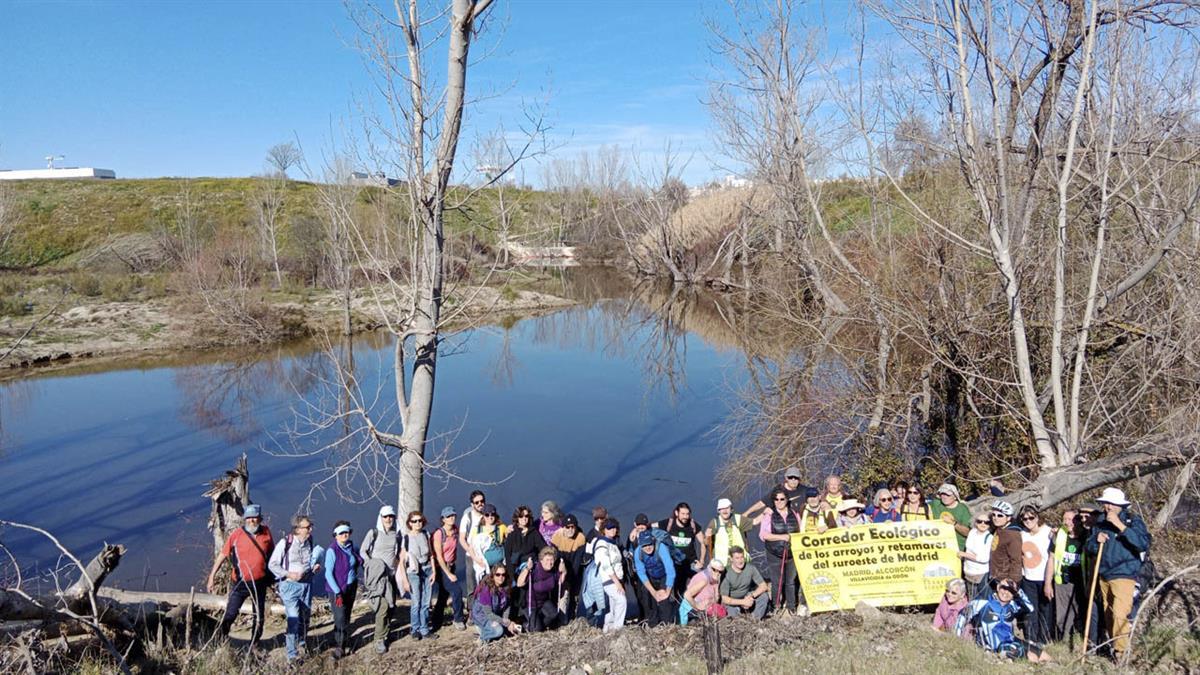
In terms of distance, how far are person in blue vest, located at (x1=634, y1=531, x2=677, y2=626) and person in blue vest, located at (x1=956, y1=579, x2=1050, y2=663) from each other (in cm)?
276

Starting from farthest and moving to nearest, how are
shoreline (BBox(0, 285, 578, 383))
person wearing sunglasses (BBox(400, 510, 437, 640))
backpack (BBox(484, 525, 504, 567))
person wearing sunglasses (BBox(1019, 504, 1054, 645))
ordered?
shoreline (BBox(0, 285, 578, 383))
backpack (BBox(484, 525, 504, 567))
person wearing sunglasses (BBox(400, 510, 437, 640))
person wearing sunglasses (BBox(1019, 504, 1054, 645))

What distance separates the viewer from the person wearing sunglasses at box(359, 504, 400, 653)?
7.95 meters

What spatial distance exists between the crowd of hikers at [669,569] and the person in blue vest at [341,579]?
12mm

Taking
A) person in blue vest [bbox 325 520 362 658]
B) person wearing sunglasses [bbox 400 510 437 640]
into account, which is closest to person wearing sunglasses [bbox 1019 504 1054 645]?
person wearing sunglasses [bbox 400 510 437 640]

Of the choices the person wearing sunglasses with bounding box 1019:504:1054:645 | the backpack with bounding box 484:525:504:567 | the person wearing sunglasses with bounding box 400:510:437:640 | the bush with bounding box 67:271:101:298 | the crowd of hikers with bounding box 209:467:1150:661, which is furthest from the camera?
the bush with bounding box 67:271:101:298

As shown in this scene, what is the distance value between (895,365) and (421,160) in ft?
35.4

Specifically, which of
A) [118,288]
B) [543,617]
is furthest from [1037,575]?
[118,288]

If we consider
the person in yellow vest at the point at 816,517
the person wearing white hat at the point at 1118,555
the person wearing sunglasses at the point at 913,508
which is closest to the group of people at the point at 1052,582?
the person wearing white hat at the point at 1118,555

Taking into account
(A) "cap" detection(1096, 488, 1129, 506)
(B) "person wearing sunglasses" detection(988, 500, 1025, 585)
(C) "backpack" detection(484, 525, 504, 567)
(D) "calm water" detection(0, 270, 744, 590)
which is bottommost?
(D) "calm water" detection(0, 270, 744, 590)

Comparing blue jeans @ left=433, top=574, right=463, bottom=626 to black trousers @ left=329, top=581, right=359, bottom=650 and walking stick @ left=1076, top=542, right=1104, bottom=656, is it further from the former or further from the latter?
walking stick @ left=1076, top=542, right=1104, bottom=656

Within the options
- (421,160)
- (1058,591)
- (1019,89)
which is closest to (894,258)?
(1019,89)

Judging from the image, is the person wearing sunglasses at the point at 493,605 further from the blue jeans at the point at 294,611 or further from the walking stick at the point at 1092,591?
the walking stick at the point at 1092,591

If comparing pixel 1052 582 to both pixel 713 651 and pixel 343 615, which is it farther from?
pixel 343 615

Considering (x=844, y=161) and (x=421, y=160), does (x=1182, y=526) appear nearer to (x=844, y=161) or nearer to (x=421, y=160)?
(x=844, y=161)
